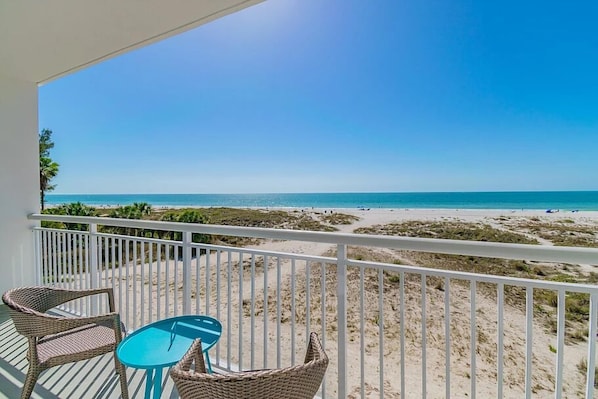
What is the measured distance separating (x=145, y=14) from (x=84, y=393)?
2551 millimetres

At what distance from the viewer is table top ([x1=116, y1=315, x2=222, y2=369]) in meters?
1.30

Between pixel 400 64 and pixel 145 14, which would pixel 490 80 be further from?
pixel 145 14

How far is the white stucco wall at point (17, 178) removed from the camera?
3389 mm

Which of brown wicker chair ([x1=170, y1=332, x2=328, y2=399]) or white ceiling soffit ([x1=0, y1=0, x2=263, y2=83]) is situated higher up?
white ceiling soffit ([x1=0, y1=0, x2=263, y2=83])

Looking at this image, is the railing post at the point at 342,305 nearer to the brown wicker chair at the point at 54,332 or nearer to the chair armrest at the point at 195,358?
the chair armrest at the point at 195,358

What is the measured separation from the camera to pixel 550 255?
1.11m

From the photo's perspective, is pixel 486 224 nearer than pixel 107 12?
No

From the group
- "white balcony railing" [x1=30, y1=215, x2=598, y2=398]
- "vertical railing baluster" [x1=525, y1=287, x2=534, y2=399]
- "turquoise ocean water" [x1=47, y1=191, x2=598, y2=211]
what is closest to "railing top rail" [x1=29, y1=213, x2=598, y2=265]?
"white balcony railing" [x1=30, y1=215, x2=598, y2=398]

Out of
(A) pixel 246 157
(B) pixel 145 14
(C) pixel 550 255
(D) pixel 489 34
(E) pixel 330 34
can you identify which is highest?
(D) pixel 489 34

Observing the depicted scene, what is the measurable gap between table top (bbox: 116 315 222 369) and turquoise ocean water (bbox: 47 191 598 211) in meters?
28.0

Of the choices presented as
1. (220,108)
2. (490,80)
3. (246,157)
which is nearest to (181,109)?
(220,108)

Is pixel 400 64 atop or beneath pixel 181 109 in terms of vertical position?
atop

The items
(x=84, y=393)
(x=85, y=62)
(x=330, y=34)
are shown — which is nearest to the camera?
(x=84, y=393)

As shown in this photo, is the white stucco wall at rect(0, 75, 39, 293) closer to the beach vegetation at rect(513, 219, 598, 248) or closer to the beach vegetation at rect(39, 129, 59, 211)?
the beach vegetation at rect(39, 129, 59, 211)
